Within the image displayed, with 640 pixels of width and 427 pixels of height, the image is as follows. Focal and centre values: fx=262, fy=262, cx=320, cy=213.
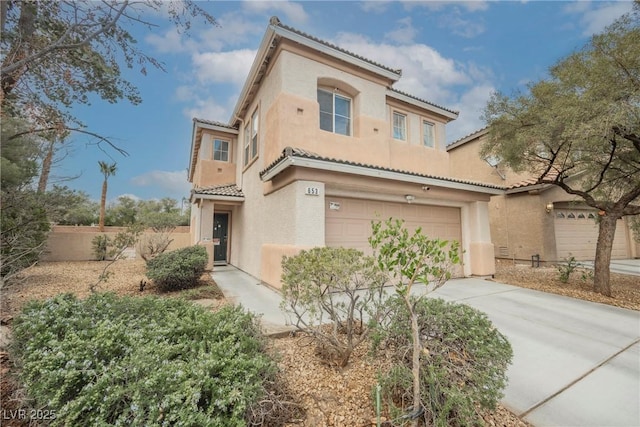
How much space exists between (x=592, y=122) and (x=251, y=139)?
11556mm

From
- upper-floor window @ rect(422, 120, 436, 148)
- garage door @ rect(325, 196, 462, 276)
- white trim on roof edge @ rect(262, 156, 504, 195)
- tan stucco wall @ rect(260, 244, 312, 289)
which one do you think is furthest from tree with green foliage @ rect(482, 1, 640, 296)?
tan stucco wall @ rect(260, 244, 312, 289)

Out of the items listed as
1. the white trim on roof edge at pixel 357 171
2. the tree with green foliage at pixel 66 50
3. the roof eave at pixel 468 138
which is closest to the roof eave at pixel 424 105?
the roof eave at pixel 468 138

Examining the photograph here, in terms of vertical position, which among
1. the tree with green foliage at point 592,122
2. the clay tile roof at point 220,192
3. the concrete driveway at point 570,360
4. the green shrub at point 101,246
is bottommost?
the concrete driveway at point 570,360

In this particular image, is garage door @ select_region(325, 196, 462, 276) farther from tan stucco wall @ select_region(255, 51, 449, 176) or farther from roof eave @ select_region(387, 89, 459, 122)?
roof eave @ select_region(387, 89, 459, 122)

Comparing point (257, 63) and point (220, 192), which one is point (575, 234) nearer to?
point (257, 63)

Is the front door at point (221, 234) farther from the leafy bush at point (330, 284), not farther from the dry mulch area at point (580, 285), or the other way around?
the dry mulch area at point (580, 285)

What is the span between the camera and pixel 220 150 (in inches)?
624

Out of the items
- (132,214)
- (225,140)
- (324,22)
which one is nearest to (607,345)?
(324,22)

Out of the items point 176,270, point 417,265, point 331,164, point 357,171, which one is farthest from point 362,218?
point 417,265

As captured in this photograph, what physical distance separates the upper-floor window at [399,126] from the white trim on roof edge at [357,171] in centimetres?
396

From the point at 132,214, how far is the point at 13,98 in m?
40.2

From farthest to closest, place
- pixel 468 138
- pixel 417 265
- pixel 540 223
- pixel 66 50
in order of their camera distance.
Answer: pixel 468 138
pixel 540 223
pixel 66 50
pixel 417 265

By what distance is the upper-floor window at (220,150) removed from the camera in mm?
15672

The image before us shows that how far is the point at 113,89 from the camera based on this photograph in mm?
8344
